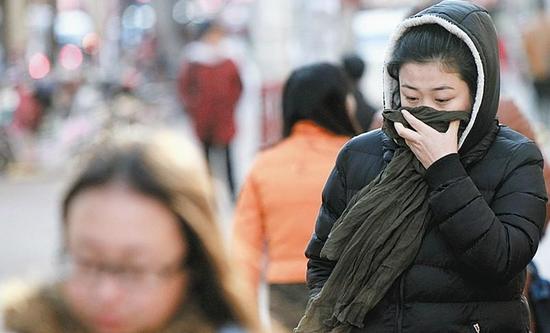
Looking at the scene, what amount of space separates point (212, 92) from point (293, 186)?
8439mm

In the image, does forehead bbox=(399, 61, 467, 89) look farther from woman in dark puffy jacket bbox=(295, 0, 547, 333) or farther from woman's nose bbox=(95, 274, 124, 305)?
woman's nose bbox=(95, 274, 124, 305)

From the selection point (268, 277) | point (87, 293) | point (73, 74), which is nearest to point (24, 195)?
point (73, 74)

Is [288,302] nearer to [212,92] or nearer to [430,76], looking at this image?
[430,76]

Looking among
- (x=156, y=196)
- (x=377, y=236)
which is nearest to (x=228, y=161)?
(x=377, y=236)

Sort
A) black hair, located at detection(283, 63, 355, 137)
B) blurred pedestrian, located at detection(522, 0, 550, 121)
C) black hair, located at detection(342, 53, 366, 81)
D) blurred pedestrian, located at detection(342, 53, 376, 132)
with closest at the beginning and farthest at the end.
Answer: black hair, located at detection(283, 63, 355, 137), blurred pedestrian, located at detection(342, 53, 376, 132), black hair, located at detection(342, 53, 366, 81), blurred pedestrian, located at detection(522, 0, 550, 121)

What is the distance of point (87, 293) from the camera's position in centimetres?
207

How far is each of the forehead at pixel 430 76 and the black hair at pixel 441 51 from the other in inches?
0.4

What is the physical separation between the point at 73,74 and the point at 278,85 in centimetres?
1104

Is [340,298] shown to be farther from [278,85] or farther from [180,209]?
[278,85]

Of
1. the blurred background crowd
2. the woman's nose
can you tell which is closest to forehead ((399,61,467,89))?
the blurred background crowd

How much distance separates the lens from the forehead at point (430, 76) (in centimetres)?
368

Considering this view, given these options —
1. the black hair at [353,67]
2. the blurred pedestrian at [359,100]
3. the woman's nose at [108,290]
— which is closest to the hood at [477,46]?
the woman's nose at [108,290]

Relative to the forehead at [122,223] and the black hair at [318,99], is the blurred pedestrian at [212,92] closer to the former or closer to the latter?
the black hair at [318,99]

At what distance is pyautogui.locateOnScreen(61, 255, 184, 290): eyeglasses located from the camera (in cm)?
203
